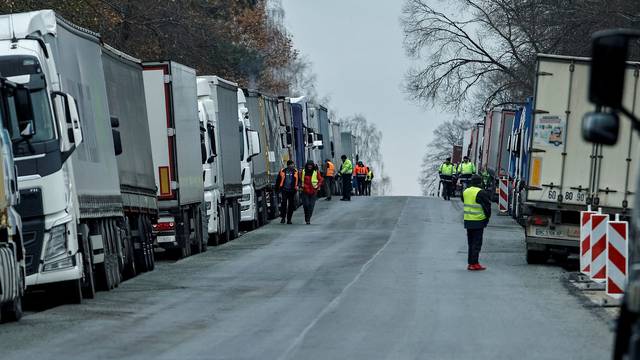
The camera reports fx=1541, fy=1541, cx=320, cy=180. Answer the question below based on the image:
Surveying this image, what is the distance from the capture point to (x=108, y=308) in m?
17.7

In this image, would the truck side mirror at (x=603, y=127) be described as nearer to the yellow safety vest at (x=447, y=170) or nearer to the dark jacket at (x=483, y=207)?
the dark jacket at (x=483, y=207)

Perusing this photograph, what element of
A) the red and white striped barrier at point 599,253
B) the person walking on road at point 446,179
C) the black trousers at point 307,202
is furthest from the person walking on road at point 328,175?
the red and white striped barrier at point 599,253

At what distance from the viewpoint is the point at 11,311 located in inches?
628

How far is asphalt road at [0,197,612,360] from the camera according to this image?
12977 mm

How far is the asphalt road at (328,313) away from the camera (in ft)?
42.6

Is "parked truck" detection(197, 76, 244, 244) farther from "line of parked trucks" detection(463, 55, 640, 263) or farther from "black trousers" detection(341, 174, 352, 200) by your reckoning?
"black trousers" detection(341, 174, 352, 200)

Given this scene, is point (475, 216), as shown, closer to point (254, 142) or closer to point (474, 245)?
point (474, 245)

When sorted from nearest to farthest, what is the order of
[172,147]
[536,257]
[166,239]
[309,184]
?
[536,257] < [172,147] < [166,239] < [309,184]

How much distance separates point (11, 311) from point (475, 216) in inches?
407

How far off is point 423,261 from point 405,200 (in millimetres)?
31993

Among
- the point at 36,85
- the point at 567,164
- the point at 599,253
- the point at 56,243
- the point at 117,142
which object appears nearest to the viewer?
the point at 36,85

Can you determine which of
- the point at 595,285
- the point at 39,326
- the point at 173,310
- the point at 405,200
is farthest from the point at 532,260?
the point at 405,200

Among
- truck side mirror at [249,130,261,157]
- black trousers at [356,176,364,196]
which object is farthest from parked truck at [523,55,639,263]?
black trousers at [356,176,364,196]

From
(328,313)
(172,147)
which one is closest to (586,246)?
(328,313)
